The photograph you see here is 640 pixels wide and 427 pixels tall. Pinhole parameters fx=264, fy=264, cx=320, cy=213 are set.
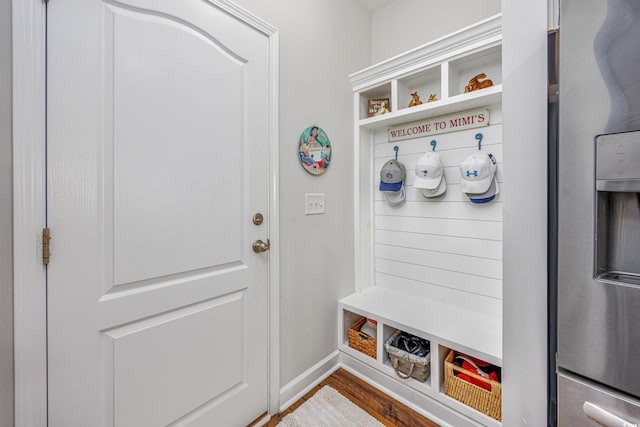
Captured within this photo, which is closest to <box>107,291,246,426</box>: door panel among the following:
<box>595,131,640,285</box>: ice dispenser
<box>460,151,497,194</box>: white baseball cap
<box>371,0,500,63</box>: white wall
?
<box>595,131,640,285</box>: ice dispenser

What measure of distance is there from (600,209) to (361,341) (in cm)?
157

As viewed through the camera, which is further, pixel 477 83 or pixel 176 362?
pixel 477 83

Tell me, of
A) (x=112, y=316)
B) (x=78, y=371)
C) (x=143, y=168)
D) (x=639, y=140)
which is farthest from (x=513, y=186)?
(x=78, y=371)

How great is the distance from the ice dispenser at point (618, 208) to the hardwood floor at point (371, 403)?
137cm

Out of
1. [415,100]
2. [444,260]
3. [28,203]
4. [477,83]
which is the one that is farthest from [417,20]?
[28,203]

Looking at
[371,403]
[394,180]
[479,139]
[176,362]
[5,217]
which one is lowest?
[371,403]

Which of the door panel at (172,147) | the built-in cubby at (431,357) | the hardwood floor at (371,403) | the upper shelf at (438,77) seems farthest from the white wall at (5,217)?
the upper shelf at (438,77)

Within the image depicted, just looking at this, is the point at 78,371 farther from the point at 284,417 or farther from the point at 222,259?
A: the point at 284,417

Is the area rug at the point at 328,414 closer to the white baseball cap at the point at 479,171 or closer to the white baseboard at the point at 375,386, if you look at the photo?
the white baseboard at the point at 375,386

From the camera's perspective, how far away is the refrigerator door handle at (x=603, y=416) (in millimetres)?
448

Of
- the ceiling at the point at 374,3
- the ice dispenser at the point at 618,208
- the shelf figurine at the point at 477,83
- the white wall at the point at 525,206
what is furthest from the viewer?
the ceiling at the point at 374,3

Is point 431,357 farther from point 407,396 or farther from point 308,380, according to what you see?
point 308,380

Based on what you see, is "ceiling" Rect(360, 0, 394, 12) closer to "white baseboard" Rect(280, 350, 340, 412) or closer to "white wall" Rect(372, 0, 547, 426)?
"white wall" Rect(372, 0, 547, 426)

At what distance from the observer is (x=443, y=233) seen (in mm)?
1756
